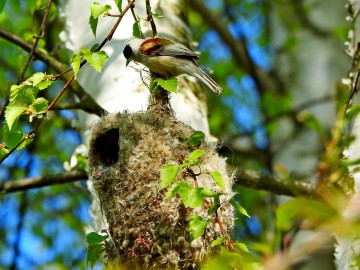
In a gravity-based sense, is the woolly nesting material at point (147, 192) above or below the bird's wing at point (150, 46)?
below

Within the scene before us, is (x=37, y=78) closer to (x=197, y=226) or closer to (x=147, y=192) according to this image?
(x=147, y=192)

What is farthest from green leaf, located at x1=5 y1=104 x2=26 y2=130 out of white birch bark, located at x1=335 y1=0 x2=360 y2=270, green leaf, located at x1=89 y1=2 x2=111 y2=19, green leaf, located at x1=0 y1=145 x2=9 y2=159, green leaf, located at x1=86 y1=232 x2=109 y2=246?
white birch bark, located at x1=335 y1=0 x2=360 y2=270

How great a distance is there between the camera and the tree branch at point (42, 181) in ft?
12.7

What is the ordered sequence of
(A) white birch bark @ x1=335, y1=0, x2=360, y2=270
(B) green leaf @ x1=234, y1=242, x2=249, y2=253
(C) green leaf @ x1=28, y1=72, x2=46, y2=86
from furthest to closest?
(A) white birch bark @ x1=335, y1=0, x2=360, y2=270
(C) green leaf @ x1=28, y1=72, x2=46, y2=86
(B) green leaf @ x1=234, y1=242, x2=249, y2=253

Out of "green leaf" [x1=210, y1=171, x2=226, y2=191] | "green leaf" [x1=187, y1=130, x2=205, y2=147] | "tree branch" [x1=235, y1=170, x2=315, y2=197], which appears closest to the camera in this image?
"green leaf" [x1=210, y1=171, x2=226, y2=191]

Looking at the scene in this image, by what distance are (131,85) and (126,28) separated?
448 millimetres

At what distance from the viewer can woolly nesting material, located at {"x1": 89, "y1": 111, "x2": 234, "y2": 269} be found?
2.78 m

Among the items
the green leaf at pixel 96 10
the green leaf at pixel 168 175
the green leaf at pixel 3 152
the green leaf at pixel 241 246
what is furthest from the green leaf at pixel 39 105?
the green leaf at pixel 241 246

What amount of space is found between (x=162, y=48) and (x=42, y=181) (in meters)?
1.15

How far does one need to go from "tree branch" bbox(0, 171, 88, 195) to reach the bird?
847 mm

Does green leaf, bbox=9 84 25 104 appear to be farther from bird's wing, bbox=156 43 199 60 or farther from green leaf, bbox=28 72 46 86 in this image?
bird's wing, bbox=156 43 199 60

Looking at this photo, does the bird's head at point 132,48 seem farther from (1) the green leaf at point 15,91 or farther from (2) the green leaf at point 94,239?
(2) the green leaf at point 94,239

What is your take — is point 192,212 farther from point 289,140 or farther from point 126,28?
point 289,140

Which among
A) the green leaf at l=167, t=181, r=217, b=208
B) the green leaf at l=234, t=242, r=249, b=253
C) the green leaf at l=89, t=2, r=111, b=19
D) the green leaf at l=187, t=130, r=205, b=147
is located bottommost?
the green leaf at l=234, t=242, r=249, b=253
